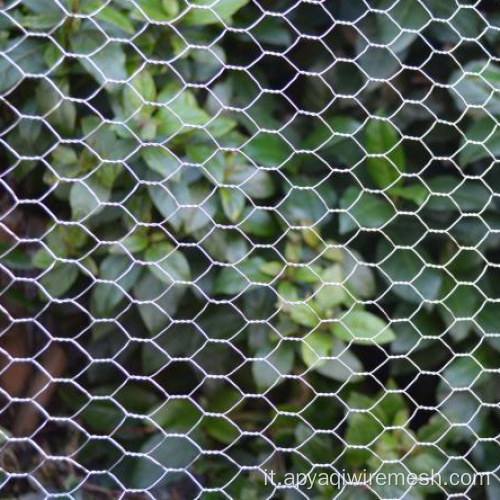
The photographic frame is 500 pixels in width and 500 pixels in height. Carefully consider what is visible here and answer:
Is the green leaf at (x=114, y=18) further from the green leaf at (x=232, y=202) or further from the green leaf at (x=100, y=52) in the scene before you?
the green leaf at (x=232, y=202)

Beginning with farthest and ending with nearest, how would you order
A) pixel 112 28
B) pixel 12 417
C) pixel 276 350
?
pixel 12 417 → pixel 276 350 → pixel 112 28

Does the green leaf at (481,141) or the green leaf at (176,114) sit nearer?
the green leaf at (176,114)

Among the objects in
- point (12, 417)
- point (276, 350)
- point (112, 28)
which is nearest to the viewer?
point (112, 28)

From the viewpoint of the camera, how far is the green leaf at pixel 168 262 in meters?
1.36

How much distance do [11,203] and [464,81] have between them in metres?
0.74

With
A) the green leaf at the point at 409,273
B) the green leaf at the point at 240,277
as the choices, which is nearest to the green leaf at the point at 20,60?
the green leaf at the point at 240,277

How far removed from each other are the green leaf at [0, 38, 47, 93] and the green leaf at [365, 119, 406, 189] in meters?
0.51

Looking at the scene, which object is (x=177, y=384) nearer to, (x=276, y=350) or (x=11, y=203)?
(x=276, y=350)

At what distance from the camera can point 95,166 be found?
53.2 inches

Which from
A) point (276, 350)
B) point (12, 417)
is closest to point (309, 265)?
point (276, 350)

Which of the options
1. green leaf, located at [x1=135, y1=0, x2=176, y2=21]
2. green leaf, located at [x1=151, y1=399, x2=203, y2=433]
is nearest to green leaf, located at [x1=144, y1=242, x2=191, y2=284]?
green leaf, located at [x1=151, y1=399, x2=203, y2=433]

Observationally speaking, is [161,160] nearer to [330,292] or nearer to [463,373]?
[330,292]

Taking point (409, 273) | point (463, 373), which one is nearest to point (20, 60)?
point (409, 273)

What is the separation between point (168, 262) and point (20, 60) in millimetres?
348
